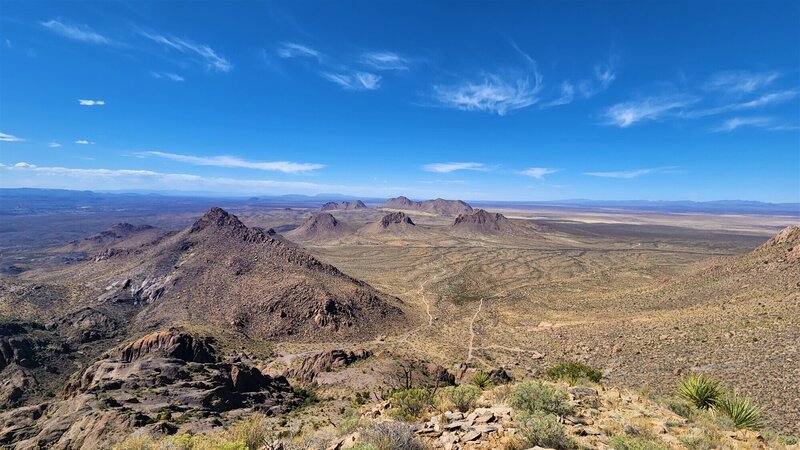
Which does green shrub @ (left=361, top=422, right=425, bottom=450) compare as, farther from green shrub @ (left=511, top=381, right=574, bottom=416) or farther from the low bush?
the low bush

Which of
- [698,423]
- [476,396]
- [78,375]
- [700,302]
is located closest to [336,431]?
[476,396]

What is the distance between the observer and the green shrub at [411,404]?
41.7 feet

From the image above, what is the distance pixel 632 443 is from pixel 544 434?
79.1 inches

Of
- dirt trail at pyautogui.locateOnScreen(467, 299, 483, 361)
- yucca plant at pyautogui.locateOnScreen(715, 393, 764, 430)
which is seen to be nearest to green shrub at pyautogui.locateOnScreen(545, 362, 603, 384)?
yucca plant at pyautogui.locateOnScreen(715, 393, 764, 430)

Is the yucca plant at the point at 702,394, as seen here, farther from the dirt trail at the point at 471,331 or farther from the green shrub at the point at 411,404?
the dirt trail at the point at 471,331

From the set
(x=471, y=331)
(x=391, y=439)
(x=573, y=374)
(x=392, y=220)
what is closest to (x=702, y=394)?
(x=573, y=374)

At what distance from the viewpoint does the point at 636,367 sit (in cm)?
2394

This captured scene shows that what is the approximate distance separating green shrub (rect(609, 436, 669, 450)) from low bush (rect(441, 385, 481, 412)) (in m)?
4.68

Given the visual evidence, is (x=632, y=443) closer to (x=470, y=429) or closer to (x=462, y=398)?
(x=470, y=429)

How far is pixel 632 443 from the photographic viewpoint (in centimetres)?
871

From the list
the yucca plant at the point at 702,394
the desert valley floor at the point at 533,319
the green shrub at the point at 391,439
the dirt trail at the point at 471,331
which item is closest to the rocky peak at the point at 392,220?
the desert valley floor at the point at 533,319

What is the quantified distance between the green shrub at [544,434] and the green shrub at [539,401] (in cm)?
130

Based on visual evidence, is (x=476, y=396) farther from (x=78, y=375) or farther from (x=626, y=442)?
(x=78, y=375)

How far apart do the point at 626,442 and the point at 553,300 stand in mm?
45062
